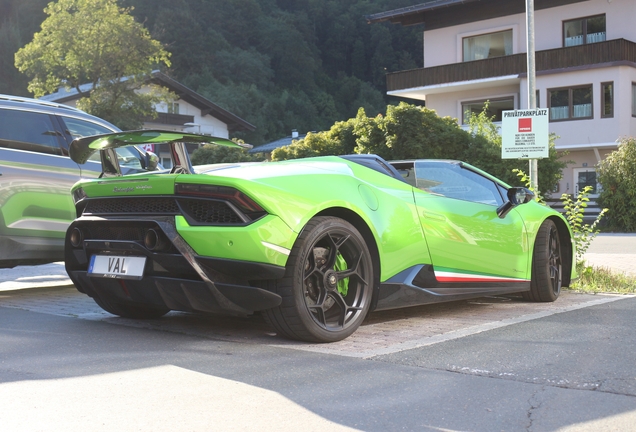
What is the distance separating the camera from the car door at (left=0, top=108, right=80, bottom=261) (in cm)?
729

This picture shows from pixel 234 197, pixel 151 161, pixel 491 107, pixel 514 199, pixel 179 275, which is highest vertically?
pixel 491 107

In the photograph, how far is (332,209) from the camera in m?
5.12

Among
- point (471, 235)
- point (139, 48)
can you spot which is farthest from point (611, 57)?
point (471, 235)

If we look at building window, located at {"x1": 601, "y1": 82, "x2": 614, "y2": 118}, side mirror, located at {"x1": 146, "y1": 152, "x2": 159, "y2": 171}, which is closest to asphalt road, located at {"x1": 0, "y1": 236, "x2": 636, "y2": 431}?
side mirror, located at {"x1": 146, "y1": 152, "x2": 159, "y2": 171}

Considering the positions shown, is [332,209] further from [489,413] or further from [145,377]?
[489,413]

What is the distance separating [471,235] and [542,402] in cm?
270

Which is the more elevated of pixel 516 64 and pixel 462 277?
pixel 516 64

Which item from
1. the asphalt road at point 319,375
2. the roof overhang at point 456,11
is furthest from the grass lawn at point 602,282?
the roof overhang at point 456,11

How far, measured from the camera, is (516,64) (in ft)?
115

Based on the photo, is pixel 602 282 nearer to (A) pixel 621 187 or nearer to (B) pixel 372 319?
(B) pixel 372 319

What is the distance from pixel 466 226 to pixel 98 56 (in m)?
35.7

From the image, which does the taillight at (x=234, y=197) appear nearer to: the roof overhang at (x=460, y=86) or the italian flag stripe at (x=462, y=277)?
the italian flag stripe at (x=462, y=277)

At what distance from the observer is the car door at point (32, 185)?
7.29 m

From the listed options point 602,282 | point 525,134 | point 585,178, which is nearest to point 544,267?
point 602,282
